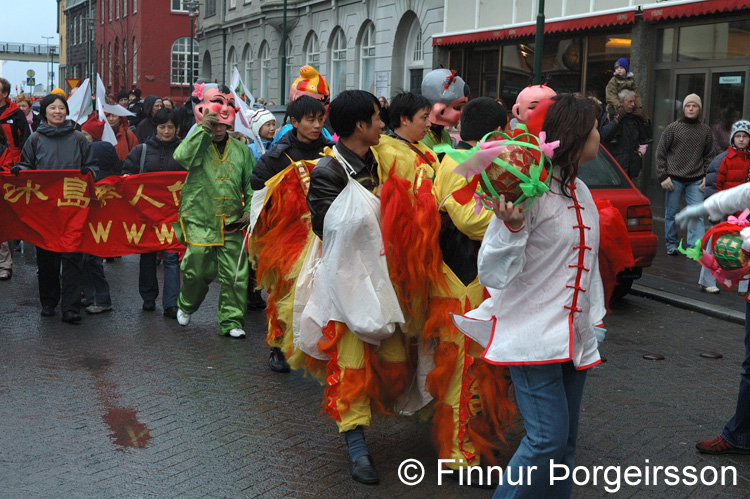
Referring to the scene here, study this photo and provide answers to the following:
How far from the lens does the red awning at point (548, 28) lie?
54.6ft

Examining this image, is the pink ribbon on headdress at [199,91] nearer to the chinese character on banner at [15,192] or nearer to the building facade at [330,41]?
the chinese character on banner at [15,192]

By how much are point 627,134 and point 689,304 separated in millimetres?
4365

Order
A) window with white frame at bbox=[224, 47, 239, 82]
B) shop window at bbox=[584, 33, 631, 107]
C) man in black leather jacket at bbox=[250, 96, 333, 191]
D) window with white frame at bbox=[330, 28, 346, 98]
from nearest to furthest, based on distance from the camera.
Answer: man in black leather jacket at bbox=[250, 96, 333, 191], shop window at bbox=[584, 33, 631, 107], window with white frame at bbox=[330, 28, 346, 98], window with white frame at bbox=[224, 47, 239, 82]

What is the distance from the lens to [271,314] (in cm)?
622

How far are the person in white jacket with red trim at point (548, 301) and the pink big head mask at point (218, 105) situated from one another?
4393mm

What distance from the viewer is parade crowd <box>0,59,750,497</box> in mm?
3330

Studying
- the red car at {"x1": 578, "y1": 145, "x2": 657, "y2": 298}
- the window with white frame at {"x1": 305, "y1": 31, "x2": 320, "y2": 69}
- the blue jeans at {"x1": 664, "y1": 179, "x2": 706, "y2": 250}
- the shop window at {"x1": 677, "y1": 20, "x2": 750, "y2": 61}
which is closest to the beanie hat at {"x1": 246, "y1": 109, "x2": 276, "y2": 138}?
the red car at {"x1": 578, "y1": 145, "x2": 657, "y2": 298}

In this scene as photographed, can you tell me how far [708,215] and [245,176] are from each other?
4.40 metres

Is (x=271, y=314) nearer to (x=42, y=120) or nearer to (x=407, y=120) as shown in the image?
(x=407, y=120)

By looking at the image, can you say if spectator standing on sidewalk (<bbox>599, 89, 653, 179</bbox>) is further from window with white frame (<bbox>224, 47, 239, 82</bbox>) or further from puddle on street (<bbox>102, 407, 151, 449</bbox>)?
window with white frame (<bbox>224, 47, 239, 82</bbox>)

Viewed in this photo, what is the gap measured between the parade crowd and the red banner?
3.56ft

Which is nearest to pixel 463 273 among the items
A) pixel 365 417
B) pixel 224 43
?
pixel 365 417

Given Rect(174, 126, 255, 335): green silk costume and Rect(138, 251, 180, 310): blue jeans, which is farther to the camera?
Rect(138, 251, 180, 310): blue jeans

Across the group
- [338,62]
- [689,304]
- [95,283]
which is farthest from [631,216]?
[338,62]
